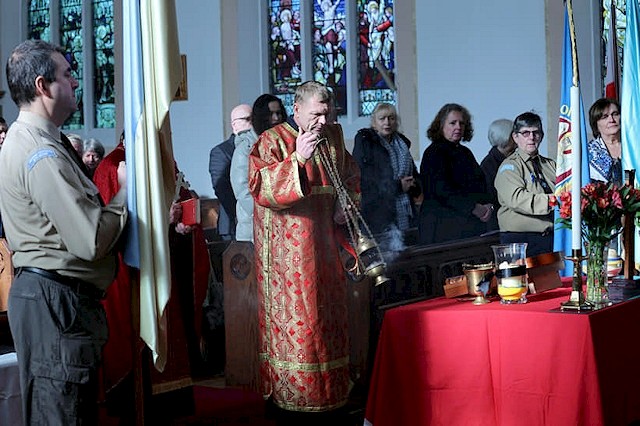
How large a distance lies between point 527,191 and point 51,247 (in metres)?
3.94

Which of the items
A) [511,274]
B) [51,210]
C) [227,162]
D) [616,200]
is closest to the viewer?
[51,210]

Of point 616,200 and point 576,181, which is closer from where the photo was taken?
point 576,181

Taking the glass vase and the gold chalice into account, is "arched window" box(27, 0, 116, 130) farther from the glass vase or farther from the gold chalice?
the glass vase

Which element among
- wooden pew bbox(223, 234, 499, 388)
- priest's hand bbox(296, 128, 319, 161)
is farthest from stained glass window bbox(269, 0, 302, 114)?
priest's hand bbox(296, 128, 319, 161)

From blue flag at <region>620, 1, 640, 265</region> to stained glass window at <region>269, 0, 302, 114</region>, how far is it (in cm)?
683

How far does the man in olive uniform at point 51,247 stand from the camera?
3.26 m

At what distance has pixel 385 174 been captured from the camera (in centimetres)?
767

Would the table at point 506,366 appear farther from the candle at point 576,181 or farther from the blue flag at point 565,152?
the blue flag at point 565,152

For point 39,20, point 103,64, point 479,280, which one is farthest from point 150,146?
point 39,20

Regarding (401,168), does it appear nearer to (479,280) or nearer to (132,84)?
(479,280)

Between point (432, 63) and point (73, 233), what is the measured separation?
26.4ft

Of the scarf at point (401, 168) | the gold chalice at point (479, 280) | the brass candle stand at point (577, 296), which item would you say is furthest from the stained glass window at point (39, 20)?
the brass candle stand at point (577, 296)

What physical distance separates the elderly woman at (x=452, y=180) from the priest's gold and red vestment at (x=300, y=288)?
2258 mm

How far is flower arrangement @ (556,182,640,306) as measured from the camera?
416 cm
